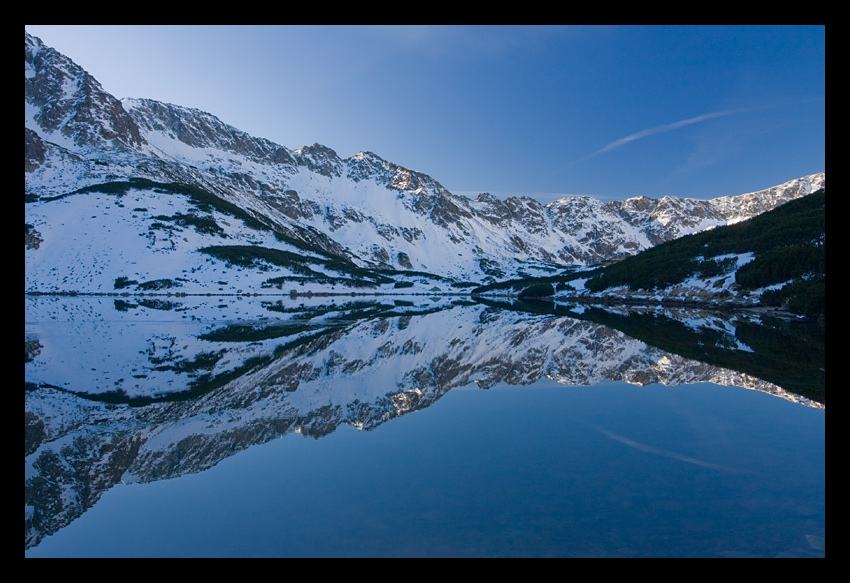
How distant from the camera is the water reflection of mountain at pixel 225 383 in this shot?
1048 cm

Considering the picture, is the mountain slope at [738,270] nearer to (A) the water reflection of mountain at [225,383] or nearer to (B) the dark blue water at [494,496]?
(A) the water reflection of mountain at [225,383]

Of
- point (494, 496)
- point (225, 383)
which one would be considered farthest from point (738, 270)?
point (494, 496)

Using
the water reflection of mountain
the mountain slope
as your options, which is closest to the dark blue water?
the water reflection of mountain

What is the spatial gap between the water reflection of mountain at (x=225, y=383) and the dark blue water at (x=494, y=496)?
1.33m

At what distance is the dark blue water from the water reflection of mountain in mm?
1326

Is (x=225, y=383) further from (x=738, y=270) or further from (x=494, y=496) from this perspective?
(x=738, y=270)

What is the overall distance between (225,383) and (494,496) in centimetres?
1388

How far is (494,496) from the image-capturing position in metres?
8.33

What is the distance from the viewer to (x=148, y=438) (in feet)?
39.7

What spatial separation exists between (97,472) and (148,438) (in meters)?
2.11

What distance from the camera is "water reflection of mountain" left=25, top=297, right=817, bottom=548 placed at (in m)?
10.5

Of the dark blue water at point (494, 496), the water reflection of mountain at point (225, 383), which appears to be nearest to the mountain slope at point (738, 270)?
the water reflection of mountain at point (225, 383)
